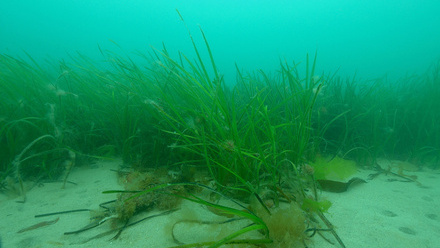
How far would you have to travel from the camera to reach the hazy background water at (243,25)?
2231 inches

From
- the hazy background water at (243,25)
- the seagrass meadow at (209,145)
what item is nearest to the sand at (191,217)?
the seagrass meadow at (209,145)

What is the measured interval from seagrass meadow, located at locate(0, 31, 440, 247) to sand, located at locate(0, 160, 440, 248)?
5 cm

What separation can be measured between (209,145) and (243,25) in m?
107

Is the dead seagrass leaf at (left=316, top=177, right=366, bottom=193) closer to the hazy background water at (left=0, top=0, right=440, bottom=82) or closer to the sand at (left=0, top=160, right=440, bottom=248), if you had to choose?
the sand at (left=0, top=160, right=440, bottom=248)

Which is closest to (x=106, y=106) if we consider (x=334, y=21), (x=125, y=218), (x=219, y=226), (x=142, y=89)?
(x=142, y=89)

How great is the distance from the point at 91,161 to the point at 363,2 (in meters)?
99.8

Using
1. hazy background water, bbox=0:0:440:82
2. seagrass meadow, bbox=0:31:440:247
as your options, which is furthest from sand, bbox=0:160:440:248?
hazy background water, bbox=0:0:440:82

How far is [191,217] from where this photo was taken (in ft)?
4.63

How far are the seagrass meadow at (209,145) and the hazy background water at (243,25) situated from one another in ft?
146

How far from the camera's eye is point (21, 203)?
1746mm

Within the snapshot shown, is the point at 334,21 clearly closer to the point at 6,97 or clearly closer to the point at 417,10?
the point at 417,10

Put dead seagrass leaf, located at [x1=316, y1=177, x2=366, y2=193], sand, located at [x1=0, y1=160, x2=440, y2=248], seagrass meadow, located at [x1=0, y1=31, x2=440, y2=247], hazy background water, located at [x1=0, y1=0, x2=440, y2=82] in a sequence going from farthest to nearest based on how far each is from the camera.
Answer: hazy background water, located at [x1=0, y1=0, x2=440, y2=82]
dead seagrass leaf, located at [x1=316, y1=177, x2=366, y2=193]
seagrass meadow, located at [x1=0, y1=31, x2=440, y2=247]
sand, located at [x1=0, y1=160, x2=440, y2=248]

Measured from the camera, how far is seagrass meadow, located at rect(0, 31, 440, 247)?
143 centimetres

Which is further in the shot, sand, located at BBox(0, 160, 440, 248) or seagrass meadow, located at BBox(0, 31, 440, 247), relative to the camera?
seagrass meadow, located at BBox(0, 31, 440, 247)
